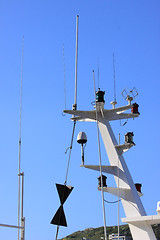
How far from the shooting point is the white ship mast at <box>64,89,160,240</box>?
17484 mm

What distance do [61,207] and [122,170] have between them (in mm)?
5991

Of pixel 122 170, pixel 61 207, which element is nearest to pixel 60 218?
pixel 61 207

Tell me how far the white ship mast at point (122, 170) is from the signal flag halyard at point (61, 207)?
5.11 m

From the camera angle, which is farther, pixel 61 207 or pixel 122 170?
pixel 122 170

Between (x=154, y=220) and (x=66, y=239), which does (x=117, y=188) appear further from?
(x=66, y=239)

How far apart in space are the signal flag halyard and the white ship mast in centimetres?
511

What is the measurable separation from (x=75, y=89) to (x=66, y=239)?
85.2m

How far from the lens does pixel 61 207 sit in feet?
41.9

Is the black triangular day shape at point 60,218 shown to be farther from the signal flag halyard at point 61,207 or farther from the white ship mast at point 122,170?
the white ship mast at point 122,170

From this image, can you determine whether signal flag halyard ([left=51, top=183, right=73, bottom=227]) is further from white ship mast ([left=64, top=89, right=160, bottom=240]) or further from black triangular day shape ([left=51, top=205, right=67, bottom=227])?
white ship mast ([left=64, top=89, right=160, bottom=240])

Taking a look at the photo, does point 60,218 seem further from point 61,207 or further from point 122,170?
point 122,170

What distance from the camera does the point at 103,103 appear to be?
18.8 m

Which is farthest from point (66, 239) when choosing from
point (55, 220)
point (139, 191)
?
point (55, 220)

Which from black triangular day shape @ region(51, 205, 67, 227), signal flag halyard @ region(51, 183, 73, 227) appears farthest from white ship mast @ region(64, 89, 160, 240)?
black triangular day shape @ region(51, 205, 67, 227)
